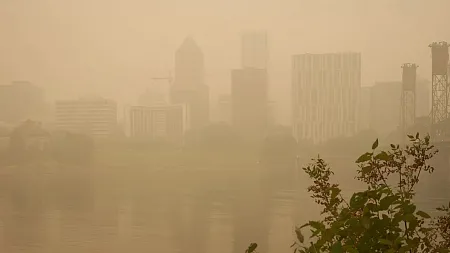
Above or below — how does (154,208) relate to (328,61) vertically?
below

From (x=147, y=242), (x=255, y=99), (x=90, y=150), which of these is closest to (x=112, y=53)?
(x=90, y=150)

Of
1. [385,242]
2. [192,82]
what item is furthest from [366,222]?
[192,82]

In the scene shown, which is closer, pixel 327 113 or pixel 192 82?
pixel 327 113

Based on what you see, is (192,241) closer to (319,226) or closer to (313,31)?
(313,31)

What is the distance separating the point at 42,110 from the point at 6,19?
0.58 meters

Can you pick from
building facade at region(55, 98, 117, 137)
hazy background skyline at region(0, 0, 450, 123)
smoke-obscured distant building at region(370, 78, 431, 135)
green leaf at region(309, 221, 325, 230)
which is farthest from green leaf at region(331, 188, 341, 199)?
building facade at region(55, 98, 117, 137)

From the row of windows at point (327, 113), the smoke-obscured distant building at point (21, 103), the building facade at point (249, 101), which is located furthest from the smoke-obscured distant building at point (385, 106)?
the smoke-obscured distant building at point (21, 103)

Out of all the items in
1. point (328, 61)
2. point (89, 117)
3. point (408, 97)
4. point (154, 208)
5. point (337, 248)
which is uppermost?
point (328, 61)

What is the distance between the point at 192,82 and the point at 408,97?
1.10 metres

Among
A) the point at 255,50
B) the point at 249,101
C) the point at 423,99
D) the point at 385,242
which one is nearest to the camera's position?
the point at 385,242

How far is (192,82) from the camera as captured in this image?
9.02ft

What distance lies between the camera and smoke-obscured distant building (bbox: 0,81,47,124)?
9.42 ft

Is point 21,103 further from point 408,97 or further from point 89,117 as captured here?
point 408,97

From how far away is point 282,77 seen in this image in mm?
2676
